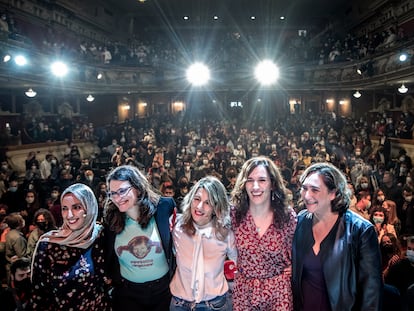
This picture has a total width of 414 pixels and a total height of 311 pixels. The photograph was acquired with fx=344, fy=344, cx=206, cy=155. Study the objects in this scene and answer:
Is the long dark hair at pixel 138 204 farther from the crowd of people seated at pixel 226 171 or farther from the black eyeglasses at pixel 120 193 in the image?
the crowd of people seated at pixel 226 171

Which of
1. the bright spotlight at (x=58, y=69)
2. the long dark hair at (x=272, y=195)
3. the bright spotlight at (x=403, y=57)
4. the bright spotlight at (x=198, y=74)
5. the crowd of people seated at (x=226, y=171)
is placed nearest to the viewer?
the long dark hair at (x=272, y=195)

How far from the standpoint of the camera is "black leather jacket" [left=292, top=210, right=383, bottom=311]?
2229 millimetres

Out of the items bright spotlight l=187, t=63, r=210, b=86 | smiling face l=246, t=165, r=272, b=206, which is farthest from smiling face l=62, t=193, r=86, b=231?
bright spotlight l=187, t=63, r=210, b=86

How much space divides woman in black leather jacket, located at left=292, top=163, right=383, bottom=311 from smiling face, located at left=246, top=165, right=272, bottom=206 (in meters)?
0.27

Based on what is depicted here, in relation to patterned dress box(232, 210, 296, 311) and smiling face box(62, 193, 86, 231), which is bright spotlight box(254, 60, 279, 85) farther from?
smiling face box(62, 193, 86, 231)

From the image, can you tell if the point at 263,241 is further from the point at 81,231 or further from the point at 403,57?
the point at 403,57

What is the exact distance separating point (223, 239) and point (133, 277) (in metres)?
0.74

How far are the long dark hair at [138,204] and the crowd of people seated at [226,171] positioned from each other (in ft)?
4.42

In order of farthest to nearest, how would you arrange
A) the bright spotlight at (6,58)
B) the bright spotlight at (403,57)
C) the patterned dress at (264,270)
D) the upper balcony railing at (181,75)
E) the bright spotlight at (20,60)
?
the upper balcony railing at (181,75) < the bright spotlight at (403,57) < the bright spotlight at (20,60) < the bright spotlight at (6,58) < the patterned dress at (264,270)

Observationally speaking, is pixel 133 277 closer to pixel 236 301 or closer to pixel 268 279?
pixel 236 301

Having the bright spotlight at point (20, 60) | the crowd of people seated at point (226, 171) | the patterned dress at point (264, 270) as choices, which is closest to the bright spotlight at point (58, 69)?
the bright spotlight at point (20, 60)

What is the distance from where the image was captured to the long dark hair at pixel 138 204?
2619 millimetres

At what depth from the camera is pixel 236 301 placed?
2.48 metres

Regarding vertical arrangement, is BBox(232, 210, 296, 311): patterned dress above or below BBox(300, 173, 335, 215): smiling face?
below
